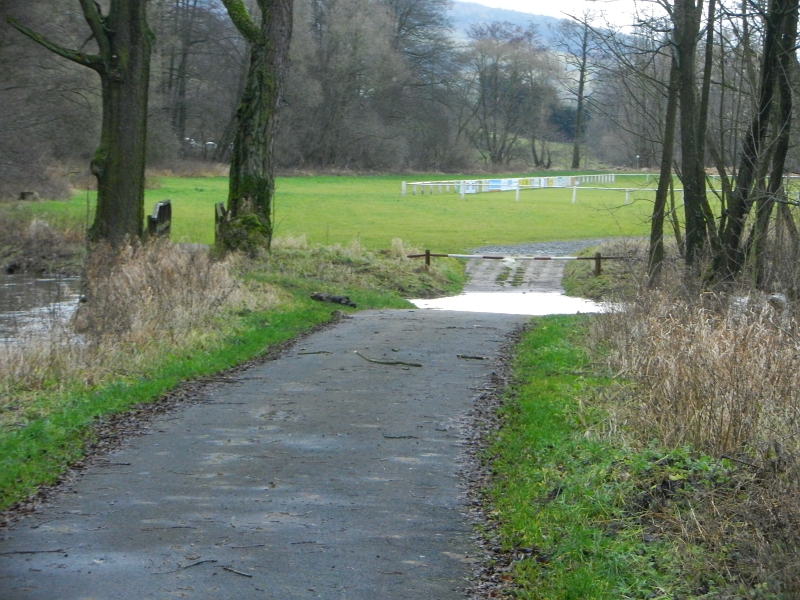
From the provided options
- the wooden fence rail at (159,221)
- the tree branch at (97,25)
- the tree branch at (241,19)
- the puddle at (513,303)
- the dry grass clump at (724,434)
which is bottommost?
the puddle at (513,303)

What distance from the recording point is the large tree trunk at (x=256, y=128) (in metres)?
22.3

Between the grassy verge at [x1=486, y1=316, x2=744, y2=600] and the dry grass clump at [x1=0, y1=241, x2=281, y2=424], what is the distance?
174 inches

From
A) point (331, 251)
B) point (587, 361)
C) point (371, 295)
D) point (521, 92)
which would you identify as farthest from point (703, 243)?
point (521, 92)

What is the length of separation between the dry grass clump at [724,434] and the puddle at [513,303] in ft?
42.8

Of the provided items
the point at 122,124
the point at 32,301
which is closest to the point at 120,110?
the point at 122,124

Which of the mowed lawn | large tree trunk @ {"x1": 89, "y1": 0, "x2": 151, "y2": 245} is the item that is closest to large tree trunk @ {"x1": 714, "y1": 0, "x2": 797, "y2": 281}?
large tree trunk @ {"x1": 89, "y1": 0, "x2": 151, "y2": 245}

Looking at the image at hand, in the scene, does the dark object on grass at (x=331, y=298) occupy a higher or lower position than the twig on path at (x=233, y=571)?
lower

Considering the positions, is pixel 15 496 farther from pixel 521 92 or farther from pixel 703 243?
pixel 521 92

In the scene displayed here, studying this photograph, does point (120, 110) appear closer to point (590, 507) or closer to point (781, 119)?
point (781, 119)

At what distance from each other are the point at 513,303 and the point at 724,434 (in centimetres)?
1974

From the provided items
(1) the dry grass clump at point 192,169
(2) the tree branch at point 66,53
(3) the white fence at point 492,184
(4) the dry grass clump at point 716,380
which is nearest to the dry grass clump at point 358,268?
(2) the tree branch at point 66,53

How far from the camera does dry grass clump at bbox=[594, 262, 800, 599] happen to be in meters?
4.97

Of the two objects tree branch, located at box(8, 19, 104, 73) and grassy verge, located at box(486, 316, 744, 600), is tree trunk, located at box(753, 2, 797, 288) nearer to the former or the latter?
grassy verge, located at box(486, 316, 744, 600)

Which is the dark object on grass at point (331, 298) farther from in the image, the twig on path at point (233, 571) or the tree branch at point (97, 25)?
the twig on path at point (233, 571)
